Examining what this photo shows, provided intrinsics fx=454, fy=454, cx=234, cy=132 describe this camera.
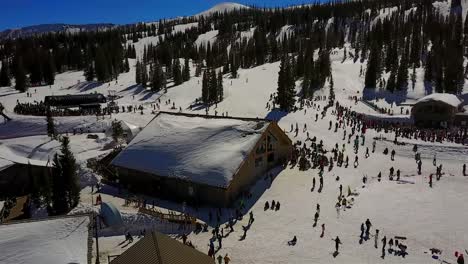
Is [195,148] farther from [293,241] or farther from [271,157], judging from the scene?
[293,241]

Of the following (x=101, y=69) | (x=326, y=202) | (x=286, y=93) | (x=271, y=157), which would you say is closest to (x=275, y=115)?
(x=286, y=93)

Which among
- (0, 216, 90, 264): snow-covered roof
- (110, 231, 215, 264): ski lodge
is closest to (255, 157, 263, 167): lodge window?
(0, 216, 90, 264): snow-covered roof

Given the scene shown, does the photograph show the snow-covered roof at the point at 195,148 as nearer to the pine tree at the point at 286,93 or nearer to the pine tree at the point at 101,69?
the pine tree at the point at 286,93

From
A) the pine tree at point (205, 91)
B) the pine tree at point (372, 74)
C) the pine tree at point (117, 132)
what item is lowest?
the pine tree at point (117, 132)

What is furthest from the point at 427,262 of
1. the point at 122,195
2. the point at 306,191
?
the point at 122,195

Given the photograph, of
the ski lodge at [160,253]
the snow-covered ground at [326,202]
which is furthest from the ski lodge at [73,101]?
the ski lodge at [160,253]

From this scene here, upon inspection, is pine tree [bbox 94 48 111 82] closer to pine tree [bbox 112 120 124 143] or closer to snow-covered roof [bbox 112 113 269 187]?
pine tree [bbox 112 120 124 143]
